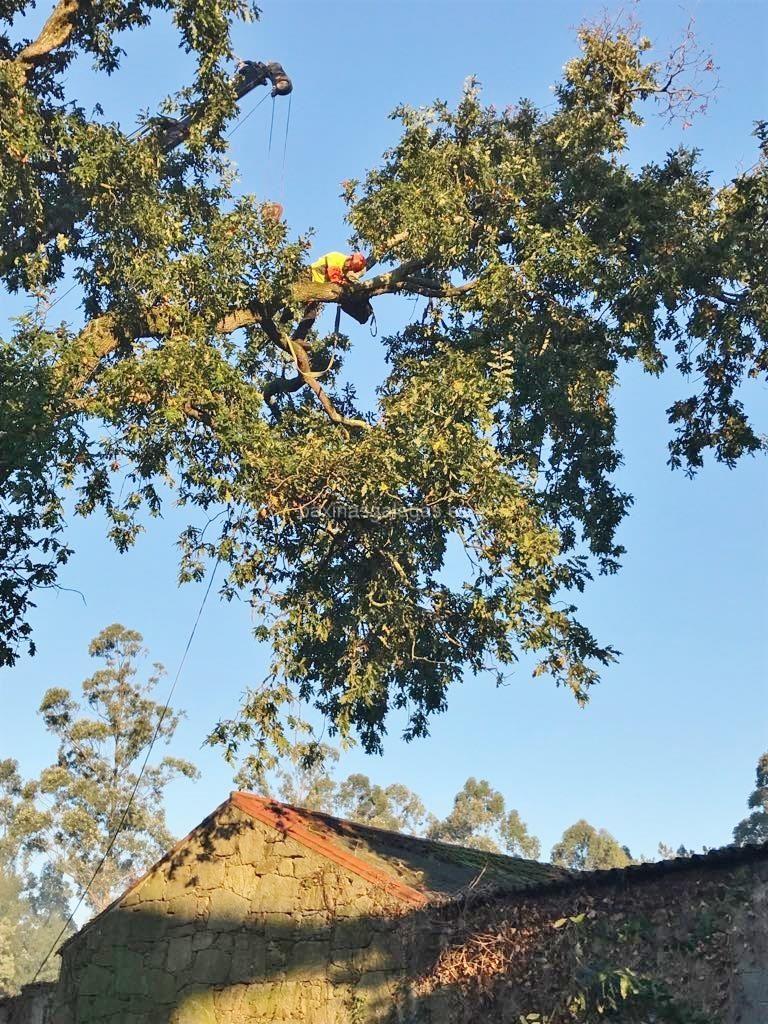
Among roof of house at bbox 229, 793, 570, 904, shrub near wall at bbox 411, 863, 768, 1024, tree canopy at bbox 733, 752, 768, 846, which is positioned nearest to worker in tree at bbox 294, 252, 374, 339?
roof of house at bbox 229, 793, 570, 904

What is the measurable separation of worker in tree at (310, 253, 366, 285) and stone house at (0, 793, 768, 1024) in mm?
8589

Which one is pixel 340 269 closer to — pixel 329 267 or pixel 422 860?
pixel 329 267

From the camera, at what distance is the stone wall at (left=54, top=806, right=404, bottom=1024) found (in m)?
11.6

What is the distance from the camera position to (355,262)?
17.5 meters

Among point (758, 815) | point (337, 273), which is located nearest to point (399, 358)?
point (337, 273)

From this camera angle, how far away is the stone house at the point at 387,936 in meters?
9.07

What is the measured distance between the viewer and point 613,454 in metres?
18.2

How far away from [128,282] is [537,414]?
6617 millimetres

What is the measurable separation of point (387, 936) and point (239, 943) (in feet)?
7.13

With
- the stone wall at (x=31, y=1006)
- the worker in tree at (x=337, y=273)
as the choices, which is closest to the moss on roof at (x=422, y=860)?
the stone wall at (x=31, y=1006)

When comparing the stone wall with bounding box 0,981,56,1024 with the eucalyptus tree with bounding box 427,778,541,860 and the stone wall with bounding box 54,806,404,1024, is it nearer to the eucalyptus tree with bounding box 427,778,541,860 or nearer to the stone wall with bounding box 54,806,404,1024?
the stone wall with bounding box 54,806,404,1024

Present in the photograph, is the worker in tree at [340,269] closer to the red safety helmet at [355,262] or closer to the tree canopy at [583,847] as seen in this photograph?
the red safety helmet at [355,262]

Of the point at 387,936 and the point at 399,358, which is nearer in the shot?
the point at 387,936

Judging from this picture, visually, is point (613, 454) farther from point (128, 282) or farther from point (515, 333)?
point (128, 282)
